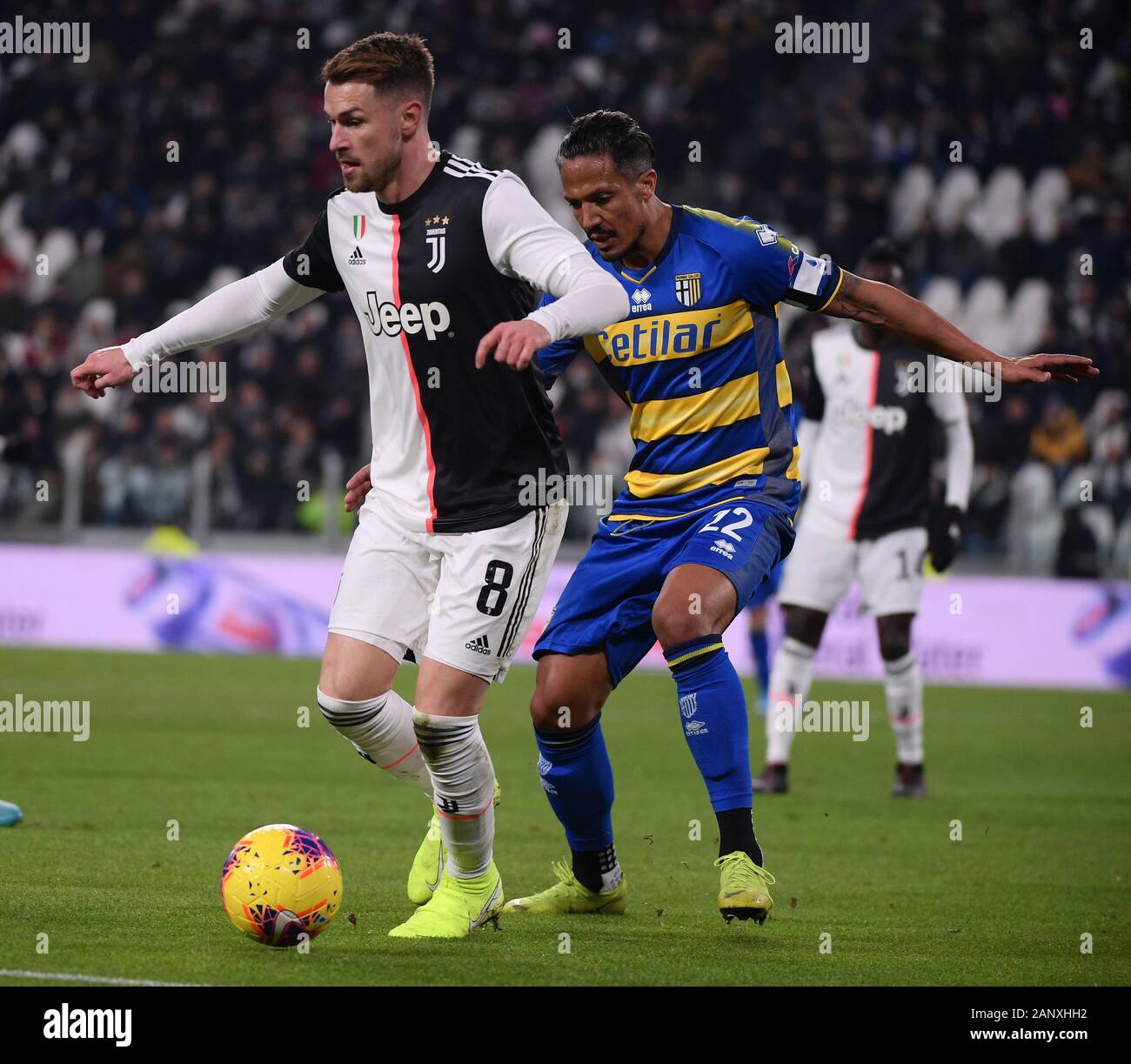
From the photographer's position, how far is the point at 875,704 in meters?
14.3

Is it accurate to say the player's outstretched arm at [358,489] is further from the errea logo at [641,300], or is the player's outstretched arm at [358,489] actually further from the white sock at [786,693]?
the white sock at [786,693]

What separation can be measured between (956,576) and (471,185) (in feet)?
38.1

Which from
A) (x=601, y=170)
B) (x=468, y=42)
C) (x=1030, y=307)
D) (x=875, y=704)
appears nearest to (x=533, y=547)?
(x=601, y=170)

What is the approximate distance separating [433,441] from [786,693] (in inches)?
194

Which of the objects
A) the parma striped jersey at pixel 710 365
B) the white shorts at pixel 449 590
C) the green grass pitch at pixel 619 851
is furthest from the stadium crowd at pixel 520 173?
the white shorts at pixel 449 590

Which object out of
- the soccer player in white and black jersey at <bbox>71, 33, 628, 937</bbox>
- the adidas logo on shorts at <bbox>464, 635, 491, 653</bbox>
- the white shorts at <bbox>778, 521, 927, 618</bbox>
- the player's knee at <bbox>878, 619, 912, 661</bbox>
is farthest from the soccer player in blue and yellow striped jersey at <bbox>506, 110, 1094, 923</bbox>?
the player's knee at <bbox>878, 619, 912, 661</bbox>

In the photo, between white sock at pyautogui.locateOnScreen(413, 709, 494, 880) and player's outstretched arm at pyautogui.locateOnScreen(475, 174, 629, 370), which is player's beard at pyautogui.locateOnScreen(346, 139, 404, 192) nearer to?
player's outstretched arm at pyautogui.locateOnScreen(475, 174, 629, 370)

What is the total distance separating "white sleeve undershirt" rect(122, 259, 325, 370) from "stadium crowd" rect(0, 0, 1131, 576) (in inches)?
455

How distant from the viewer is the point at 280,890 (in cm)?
491

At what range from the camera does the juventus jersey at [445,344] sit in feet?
16.9

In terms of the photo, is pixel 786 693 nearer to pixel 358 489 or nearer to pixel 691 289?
pixel 691 289

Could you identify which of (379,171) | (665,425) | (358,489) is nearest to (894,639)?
(665,425)

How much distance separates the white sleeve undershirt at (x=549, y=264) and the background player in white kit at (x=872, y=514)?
4.91 metres

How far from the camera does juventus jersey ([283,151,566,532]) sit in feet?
16.9
